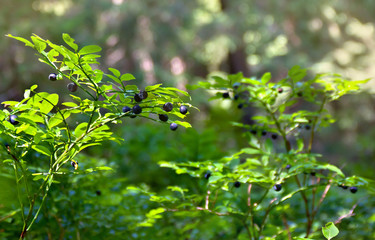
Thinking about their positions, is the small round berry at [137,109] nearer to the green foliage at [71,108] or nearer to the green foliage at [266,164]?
the green foliage at [71,108]

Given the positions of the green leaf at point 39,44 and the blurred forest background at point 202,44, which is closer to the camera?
the green leaf at point 39,44

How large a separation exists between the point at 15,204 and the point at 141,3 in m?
10.0

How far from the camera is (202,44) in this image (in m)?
12.9

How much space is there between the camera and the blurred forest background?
7.82 meters

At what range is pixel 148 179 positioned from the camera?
4195mm

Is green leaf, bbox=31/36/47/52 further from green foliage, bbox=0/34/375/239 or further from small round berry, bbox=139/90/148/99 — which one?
small round berry, bbox=139/90/148/99

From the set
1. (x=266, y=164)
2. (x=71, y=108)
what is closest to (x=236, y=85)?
(x=266, y=164)

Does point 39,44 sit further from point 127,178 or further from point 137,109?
point 127,178

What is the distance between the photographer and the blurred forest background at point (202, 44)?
782cm

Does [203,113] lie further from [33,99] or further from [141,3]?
[33,99]

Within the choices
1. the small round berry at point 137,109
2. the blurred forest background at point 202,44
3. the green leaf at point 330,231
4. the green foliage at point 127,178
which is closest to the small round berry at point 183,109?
the green foliage at point 127,178

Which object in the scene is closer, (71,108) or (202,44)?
(71,108)

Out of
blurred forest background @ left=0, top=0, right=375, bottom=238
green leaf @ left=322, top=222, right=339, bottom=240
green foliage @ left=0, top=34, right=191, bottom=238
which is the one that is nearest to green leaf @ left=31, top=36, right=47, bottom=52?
green foliage @ left=0, top=34, right=191, bottom=238

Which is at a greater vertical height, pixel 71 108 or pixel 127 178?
pixel 71 108
